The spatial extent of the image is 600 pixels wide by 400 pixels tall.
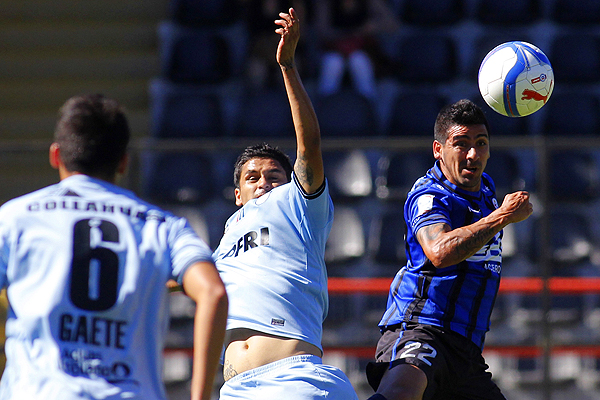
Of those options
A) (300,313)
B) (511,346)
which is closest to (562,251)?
(511,346)

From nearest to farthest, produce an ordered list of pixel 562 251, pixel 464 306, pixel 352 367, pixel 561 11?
1. pixel 464 306
2. pixel 352 367
3. pixel 562 251
4. pixel 561 11

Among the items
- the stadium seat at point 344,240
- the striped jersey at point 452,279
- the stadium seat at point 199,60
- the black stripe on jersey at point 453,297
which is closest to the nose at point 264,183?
the striped jersey at point 452,279

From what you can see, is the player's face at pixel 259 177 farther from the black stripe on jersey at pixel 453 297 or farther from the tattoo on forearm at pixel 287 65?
the black stripe on jersey at pixel 453 297

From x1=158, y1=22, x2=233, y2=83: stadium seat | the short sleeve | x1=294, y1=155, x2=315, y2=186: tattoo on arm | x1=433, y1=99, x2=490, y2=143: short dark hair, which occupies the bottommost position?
the short sleeve

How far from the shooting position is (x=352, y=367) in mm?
7012

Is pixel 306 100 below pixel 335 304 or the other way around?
the other way around

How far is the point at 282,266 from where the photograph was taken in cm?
371

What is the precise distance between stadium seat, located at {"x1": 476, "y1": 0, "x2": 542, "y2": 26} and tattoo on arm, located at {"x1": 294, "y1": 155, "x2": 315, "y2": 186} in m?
7.33

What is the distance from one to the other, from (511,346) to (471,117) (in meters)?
3.46

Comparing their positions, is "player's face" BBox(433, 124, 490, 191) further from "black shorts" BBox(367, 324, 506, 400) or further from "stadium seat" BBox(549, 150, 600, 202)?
"stadium seat" BBox(549, 150, 600, 202)

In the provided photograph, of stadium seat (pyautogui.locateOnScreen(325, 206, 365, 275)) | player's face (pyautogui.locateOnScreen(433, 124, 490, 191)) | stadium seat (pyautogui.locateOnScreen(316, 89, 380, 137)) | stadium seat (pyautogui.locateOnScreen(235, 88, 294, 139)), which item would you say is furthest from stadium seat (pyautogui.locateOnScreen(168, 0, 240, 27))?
player's face (pyautogui.locateOnScreen(433, 124, 490, 191))

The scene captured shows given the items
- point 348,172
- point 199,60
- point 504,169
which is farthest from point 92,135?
point 199,60

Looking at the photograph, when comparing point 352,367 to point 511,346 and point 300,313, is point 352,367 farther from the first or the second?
point 300,313

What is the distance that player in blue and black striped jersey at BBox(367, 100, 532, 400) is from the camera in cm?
407
